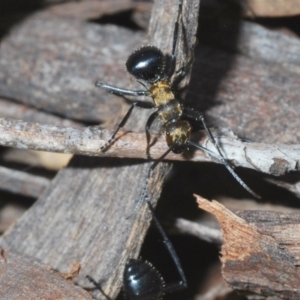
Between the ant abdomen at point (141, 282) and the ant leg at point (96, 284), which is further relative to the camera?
the ant abdomen at point (141, 282)

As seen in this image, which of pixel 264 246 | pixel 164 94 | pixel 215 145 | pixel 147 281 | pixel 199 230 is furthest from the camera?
pixel 164 94

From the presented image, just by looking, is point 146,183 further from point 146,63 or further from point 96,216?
point 146,63

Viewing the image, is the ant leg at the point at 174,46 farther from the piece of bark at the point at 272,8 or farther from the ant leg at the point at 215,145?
the piece of bark at the point at 272,8

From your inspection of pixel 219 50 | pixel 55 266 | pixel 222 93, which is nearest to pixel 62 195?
pixel 55 266

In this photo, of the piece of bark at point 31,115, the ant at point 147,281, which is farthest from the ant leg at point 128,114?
the piece of bark at point 31,115

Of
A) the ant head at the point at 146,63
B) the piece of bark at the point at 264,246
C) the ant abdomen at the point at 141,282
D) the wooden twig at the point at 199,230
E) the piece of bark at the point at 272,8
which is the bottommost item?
the ant abdomen at the point at 141,282

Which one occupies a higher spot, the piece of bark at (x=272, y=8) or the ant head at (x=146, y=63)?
the piece of bark at (x=272, y=8)

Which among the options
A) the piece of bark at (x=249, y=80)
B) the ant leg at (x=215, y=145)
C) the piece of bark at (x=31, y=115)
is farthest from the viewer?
the piece of bark at (x=31, y=115)

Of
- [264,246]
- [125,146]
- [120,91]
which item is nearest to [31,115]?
[120,91]
